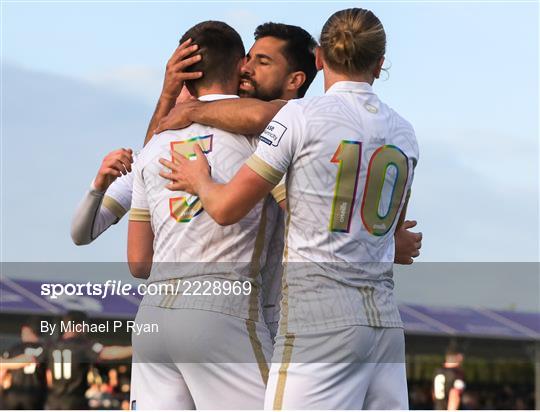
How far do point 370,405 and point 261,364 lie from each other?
22.0 inches

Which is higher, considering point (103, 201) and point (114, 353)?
point (103, 201)

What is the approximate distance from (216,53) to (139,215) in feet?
2.88

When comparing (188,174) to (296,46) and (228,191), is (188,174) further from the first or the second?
(296,46)

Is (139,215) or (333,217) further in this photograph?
(139,215)

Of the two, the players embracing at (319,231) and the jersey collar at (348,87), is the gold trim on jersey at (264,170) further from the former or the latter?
the jersey collar at (348,87)

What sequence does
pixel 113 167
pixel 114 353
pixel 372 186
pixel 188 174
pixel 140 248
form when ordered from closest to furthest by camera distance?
pixel 372 186 < pixel 188 174 < pixel 140 248 < pixel 113 167 < pixel 114 353

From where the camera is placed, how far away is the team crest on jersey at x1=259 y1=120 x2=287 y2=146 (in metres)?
4.40

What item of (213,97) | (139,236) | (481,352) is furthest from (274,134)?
(481,352)

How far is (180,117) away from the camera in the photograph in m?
5.06

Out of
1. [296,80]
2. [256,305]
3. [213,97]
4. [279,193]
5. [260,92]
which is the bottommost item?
[256,305]

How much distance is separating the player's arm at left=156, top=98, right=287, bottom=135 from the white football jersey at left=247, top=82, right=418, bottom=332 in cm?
37

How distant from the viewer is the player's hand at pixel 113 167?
5.45m

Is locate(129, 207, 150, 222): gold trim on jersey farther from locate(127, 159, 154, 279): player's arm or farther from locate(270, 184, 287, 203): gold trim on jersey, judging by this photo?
locate(270, 184, 287, 203): gold trim on jersey

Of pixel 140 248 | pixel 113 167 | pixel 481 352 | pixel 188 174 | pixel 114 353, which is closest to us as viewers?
pixel 188 174
